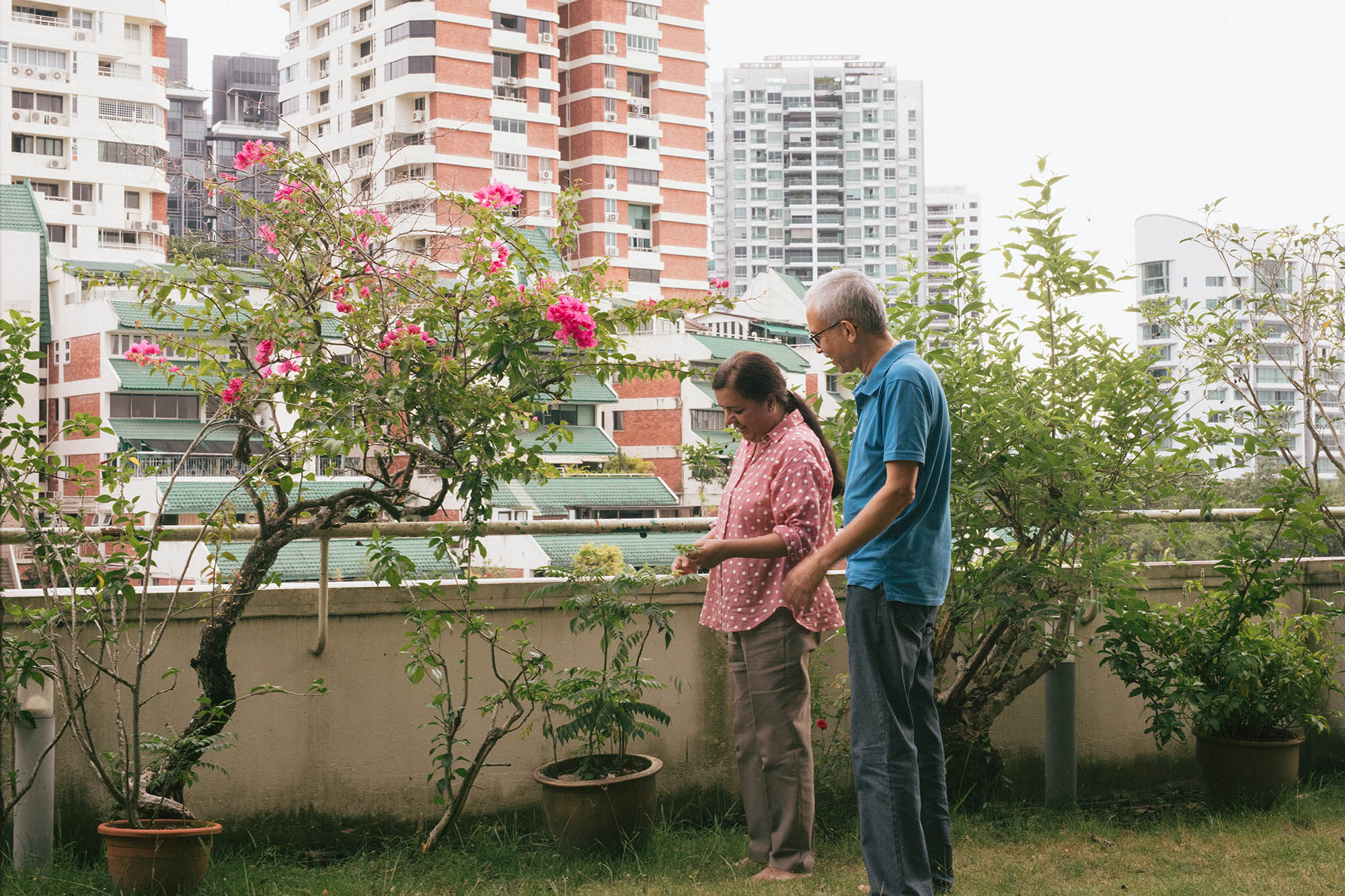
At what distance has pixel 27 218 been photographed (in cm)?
4744

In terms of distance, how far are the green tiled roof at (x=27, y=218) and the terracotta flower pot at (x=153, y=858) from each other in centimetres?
4953

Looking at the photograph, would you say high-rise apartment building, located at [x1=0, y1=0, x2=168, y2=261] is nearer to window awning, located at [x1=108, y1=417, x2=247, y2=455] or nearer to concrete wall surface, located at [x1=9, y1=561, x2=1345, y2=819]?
window awning, located at [x1=108, y1=417, x2=247, y2=455]

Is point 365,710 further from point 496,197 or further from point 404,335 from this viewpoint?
point 496,197

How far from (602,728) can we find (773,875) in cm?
65

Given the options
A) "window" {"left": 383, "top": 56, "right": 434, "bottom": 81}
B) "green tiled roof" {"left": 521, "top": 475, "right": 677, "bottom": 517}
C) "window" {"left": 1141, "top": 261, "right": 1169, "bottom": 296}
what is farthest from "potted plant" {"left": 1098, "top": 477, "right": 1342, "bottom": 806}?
"window" {"left": 1141, "top": 261, "right": 1169, "bottom": 296}

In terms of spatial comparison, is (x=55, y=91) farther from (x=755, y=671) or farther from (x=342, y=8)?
(x=755, y=671)

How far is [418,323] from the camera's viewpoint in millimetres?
3545

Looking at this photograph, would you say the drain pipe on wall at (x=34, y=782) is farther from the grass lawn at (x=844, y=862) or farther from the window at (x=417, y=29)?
the window at (x=417, y=29)

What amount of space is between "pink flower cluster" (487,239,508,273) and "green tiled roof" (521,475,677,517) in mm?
44127

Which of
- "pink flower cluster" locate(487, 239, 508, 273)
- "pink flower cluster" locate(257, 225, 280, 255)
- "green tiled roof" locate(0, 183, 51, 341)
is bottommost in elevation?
"pink flower cluster" locate(487, 239, 508, 273)

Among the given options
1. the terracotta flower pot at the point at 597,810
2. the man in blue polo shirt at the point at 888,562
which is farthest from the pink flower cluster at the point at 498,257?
the terracotta flower pot at the point at 597,810

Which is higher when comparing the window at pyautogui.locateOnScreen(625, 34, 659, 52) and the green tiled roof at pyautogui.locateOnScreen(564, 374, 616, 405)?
the window at pyautogui.locateOnScreen(625, 34, 659, 52)

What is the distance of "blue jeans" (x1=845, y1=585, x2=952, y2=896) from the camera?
2.62 meters

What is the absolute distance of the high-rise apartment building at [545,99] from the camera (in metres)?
57.2
